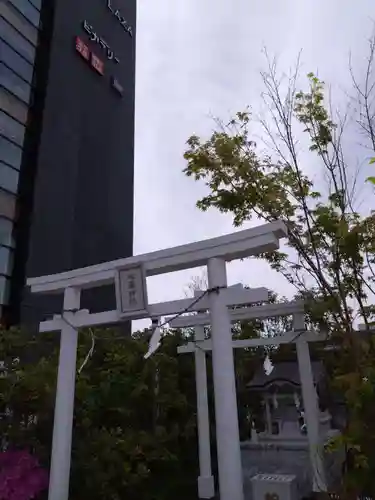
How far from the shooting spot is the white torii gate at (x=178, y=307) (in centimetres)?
300

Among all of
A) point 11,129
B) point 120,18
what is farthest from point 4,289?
point 120,18

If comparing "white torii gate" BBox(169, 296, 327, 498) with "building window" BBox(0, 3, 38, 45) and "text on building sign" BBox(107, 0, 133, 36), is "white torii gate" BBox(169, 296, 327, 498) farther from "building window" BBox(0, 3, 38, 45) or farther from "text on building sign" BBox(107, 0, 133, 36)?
"text on building sign" BBox(107, 0, 133, 36)

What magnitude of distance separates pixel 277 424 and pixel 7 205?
8.41m

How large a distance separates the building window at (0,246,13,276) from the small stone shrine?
677cm

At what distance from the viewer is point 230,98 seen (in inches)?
228

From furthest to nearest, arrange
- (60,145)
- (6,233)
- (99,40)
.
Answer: (99,40)
(60,145)
(6,233)

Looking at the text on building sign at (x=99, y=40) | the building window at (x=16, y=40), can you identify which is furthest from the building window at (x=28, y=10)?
the text on building sign at (x=99, y=40)

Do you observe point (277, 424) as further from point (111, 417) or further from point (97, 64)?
point (97, 64)

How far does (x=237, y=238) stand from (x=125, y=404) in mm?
3060

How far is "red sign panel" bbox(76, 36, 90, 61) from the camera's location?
1380 cm

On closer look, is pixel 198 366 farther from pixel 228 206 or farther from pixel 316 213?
pixel 316 213

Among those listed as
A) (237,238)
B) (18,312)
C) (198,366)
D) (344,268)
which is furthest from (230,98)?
(18,312)

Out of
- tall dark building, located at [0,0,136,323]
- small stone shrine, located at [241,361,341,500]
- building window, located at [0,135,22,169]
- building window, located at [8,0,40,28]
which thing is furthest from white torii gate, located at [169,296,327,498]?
building window, located at [8,0,40,28]

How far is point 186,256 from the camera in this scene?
3.48m
